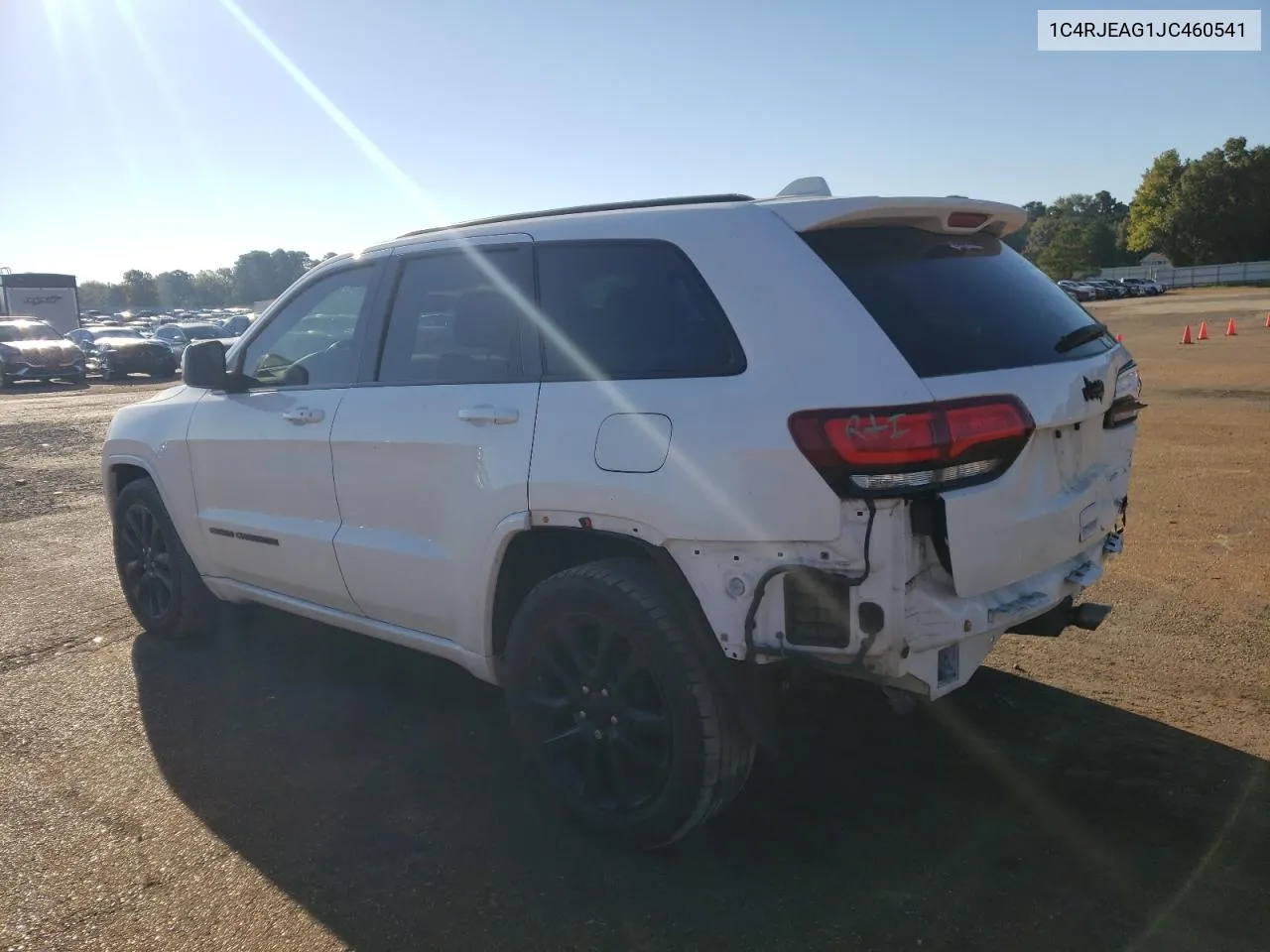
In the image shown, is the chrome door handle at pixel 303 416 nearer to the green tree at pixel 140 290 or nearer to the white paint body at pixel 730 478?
the white paint body at pixel 730 478

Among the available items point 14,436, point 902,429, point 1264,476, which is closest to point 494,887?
point 902,429

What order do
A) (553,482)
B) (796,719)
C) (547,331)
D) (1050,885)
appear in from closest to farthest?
(1050,885) < (553,482) < (547,331) < (796,719)

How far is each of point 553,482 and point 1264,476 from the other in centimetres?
724

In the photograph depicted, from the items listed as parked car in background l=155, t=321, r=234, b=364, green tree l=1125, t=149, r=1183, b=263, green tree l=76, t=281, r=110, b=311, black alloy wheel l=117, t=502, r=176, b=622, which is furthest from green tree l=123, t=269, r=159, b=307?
black alloy wheel l=117, t=502, r=176, b=622

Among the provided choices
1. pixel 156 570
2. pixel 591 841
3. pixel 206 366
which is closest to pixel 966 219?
pixel 591 841

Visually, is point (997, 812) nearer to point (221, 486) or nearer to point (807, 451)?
point (807, 451)

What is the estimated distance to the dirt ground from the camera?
3.01m

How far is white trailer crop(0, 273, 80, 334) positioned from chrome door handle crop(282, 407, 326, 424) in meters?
39.9

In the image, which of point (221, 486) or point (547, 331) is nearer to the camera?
point (547, 331)

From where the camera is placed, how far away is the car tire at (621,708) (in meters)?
3.12

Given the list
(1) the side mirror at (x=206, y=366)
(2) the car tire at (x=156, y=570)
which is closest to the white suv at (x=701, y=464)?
(1) the side mirror at (x=206, y=366)

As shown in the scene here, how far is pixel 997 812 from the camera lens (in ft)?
11.6

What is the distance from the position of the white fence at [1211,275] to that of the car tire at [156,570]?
8438 centimetres

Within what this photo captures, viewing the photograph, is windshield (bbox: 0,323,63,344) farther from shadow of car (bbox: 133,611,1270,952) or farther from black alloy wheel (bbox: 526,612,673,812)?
black alloy wheel (bbox: 526,612,673,812)
